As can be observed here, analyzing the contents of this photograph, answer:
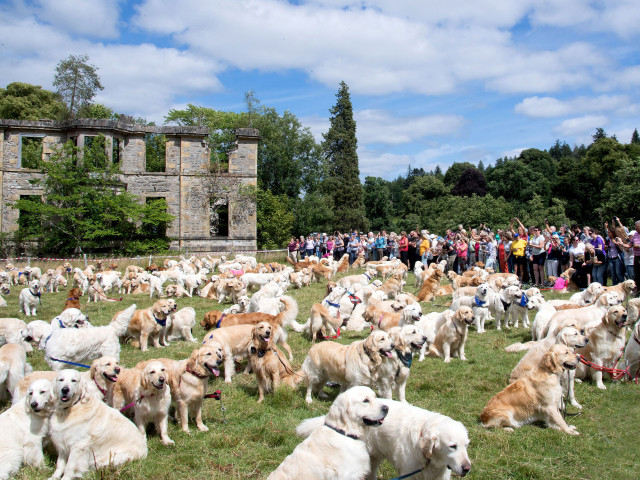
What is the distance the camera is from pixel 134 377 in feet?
16.9

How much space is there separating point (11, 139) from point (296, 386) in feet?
100

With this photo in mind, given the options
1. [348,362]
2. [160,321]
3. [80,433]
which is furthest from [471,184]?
[80,433]

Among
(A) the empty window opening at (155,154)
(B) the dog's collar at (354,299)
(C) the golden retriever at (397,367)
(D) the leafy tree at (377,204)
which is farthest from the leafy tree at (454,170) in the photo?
(C) the golden retriever at (397,367)

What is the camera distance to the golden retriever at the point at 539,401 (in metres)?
4.88

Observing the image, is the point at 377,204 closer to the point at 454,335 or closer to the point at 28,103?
the point at 28,103

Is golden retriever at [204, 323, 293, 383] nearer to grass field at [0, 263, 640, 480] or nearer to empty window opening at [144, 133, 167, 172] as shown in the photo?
grass field at [0, 263, 640, 480]

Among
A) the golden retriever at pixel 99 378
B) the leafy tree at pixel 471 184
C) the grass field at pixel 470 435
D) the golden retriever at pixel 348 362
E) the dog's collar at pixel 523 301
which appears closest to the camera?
the grass field at pixel 470 435

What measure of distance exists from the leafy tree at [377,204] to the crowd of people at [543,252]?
1720 inches

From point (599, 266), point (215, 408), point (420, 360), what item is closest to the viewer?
point (215, 408)

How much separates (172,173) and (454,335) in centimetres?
2583

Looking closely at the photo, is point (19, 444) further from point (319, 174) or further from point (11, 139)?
point (319, 174)

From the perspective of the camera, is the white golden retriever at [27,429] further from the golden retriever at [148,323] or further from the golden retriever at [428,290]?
the golden retriever at [428,290]

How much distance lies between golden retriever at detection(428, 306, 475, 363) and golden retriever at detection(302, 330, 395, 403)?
8.22ft

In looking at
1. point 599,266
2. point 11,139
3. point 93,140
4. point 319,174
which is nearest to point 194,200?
point 93,140
